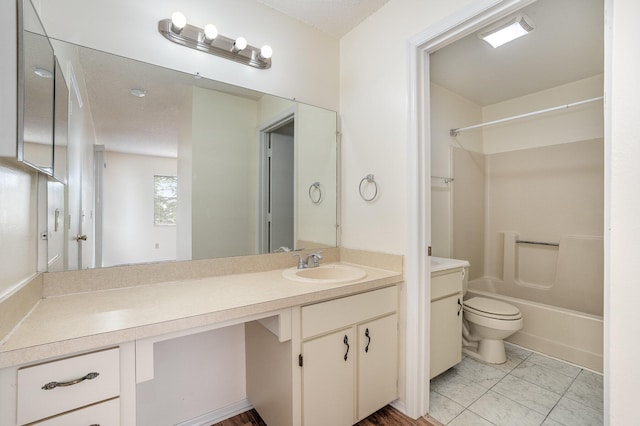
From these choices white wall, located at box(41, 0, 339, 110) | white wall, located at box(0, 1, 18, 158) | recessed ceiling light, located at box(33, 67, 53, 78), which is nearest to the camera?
white wall, located at box(0, 1, 18, 158)

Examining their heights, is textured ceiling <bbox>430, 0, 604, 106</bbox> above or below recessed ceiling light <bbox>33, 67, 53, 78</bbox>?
above

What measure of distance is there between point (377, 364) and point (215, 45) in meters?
1.96

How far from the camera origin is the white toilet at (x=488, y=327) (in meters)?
2.14

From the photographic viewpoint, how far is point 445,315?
6.21ft

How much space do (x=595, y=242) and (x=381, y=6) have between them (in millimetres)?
2637

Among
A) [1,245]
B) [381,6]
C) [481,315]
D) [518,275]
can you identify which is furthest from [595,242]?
[1,245]

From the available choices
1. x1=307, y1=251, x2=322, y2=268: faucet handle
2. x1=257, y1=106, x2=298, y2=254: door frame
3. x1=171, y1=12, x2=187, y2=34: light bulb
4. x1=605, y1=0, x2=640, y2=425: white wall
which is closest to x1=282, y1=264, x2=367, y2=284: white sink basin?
x1=307, y1=251, x2=322, y2=268: faucet handle

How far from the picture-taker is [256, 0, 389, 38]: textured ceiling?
1.76 m

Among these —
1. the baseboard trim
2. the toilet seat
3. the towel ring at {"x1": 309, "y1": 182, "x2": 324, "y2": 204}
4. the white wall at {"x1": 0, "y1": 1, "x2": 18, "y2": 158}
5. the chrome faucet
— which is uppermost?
the white wall at {"x1": 0, "y1": 1, "x2": 18, "y2": 158}

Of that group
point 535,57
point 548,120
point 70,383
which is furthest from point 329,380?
point 548,120

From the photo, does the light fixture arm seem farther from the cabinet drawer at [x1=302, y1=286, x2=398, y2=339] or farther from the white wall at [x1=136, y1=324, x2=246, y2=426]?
the white wall at [x1=136, y1=324, x2=246, y2=426]

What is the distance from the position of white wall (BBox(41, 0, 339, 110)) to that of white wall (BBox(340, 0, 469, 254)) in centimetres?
21

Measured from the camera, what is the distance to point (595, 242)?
2.48 m

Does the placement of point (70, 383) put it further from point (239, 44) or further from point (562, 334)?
point (562, 334)
